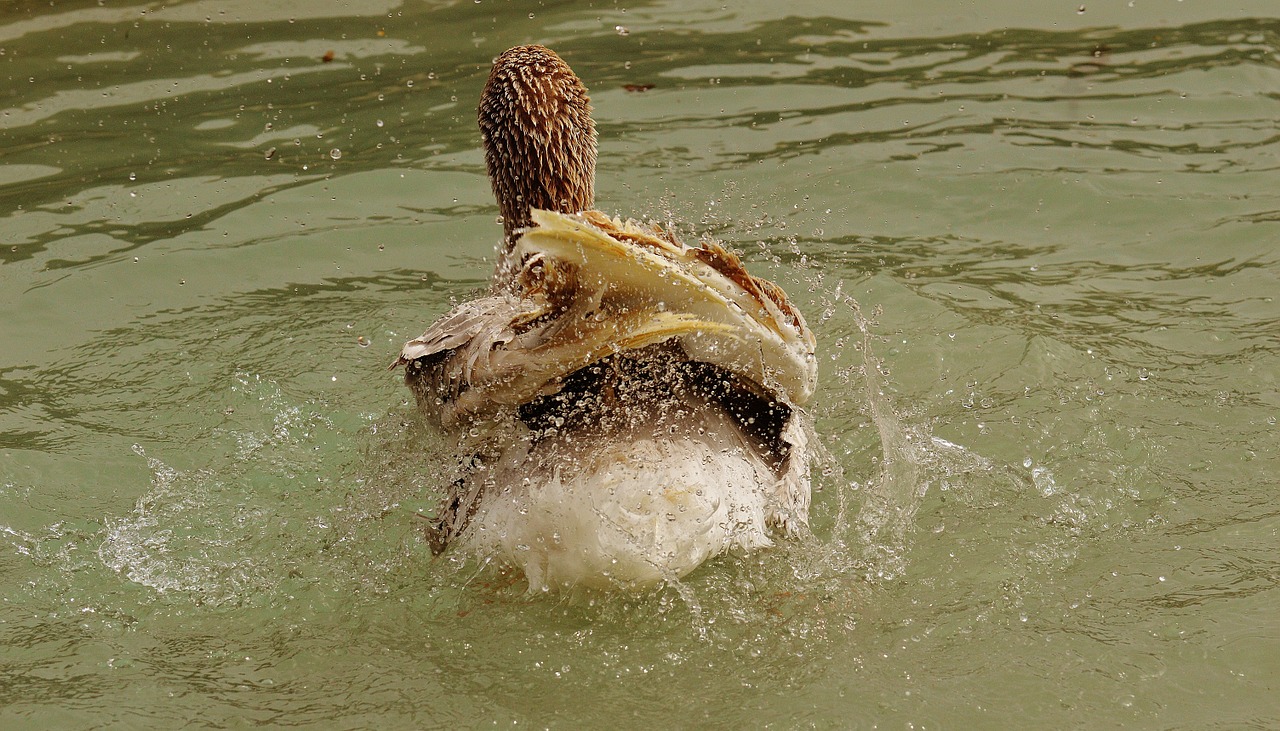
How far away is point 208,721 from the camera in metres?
3.55

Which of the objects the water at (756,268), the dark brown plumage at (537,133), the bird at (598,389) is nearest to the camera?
the bird at (598,389)

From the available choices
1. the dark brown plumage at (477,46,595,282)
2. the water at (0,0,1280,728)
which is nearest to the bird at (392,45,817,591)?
the dark brown plumage at (477,46,595,282)

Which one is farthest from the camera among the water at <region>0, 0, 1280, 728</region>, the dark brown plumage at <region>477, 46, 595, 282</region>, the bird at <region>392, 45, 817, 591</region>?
the dark brown plumage at <region>477, 46, 595, 282</region>

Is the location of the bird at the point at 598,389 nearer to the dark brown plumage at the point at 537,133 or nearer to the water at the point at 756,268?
the dark brown plumage at the point at 537,133

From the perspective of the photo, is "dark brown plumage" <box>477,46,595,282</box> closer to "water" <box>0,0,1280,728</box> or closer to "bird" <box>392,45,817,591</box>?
"bird" <box>392,45,817,591</box>

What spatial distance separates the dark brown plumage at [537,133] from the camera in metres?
4.16

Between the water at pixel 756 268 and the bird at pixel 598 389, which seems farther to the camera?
the water at pixel 756 268

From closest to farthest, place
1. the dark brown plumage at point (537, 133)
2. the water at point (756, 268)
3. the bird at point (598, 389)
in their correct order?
the bird at point (598, 389)
the water at point (756, 268)
the dark brown plumage at point (537, 133)

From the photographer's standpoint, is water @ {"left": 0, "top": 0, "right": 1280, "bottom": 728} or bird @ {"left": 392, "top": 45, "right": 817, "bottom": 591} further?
water @ {"left": 0, "top": 0, "right": 1280, "bottom": 728}

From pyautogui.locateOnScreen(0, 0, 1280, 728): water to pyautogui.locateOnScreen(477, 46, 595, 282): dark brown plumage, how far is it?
0.96 meters

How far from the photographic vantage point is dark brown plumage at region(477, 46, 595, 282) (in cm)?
416

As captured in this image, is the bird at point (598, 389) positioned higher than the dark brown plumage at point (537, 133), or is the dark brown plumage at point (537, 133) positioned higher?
the dark brown plumage at point (537, 133)

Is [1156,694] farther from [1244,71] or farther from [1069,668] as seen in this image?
[1244,71]

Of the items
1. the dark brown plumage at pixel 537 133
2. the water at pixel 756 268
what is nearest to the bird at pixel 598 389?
the dark brown plumage at pixel 537 133
